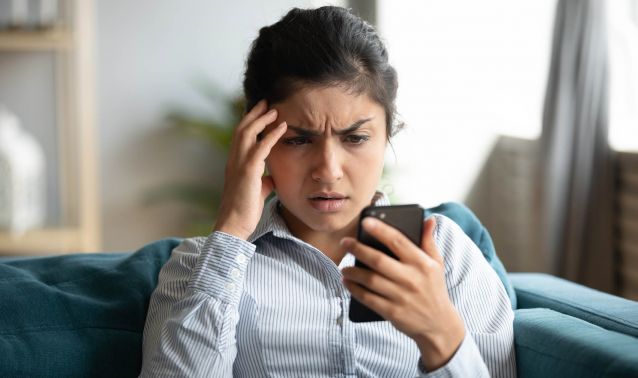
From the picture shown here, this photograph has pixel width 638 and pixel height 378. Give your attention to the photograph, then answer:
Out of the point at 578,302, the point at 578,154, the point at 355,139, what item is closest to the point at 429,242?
the point at 355,139

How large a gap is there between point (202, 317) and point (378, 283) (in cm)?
35

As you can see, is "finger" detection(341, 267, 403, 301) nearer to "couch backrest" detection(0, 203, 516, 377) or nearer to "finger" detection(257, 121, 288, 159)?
"finger" detection(257, 121, 288, 159)

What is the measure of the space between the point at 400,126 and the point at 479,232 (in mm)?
301

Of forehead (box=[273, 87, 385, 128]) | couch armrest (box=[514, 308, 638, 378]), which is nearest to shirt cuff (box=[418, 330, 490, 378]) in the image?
couch armrest (box=[514, 308, 638, 378])

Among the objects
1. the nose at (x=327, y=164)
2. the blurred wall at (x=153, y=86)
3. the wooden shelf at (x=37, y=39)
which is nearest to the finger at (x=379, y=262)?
the nose at (x=327, y=164)

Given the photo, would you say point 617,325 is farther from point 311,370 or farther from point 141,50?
point 141,50

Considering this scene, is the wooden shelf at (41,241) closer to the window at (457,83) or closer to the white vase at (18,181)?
the white vase at (18,181)

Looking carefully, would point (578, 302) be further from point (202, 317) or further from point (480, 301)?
point (202, 317)

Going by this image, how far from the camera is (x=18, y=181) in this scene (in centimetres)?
350

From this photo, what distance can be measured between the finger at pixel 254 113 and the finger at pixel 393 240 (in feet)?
1.35

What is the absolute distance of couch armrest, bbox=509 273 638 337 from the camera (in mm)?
1475

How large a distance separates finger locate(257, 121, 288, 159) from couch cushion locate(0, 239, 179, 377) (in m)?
0.37

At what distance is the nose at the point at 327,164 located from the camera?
141 centimetres

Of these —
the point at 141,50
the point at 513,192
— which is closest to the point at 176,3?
the point at 141,50
